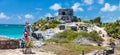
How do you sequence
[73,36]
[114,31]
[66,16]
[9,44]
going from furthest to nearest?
[66,16], [114,31], [73,36], [9,44]

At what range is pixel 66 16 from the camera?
75.9 metres

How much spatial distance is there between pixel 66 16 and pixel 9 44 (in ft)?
174

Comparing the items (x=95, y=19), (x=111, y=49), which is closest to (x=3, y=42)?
(x=111, y=49)

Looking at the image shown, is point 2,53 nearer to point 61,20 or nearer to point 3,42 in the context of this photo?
point 3,42

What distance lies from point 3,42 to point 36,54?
3183mm

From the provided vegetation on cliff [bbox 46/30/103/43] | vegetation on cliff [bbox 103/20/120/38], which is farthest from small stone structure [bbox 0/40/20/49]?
vegetation on cliff [bbox 103/20/120/38]

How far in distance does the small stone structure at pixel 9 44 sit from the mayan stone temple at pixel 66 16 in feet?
162

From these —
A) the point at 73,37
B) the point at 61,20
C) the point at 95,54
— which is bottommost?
the point at 95,54

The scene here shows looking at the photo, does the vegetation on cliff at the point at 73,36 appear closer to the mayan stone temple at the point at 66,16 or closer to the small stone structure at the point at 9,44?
the small stone structure at the point at 9,44

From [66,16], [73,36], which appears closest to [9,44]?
[73,36]

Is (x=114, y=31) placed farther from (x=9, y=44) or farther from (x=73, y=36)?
(x=9, y=44)

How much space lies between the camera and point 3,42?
22.8 metres

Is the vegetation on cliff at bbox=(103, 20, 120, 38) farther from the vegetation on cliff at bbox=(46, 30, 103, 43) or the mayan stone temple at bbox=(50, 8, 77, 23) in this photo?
the vegetation on cliff at bbox=(46, 30, 103, 43)

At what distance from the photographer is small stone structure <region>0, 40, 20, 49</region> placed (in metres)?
22.9
